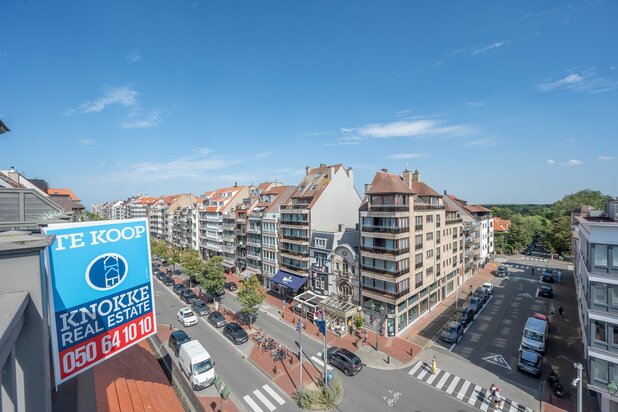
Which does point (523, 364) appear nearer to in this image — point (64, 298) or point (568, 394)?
point (568, 394)

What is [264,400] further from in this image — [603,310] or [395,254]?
[603,310]

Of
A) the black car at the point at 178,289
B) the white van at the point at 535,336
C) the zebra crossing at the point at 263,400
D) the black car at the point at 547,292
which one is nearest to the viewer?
the zebra crossing at the point at 263,400

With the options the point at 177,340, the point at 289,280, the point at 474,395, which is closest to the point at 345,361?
the point at 474,395

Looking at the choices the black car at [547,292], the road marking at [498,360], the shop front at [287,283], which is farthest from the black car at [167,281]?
the black car at [547,292]

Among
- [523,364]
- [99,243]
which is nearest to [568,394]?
[523,364]

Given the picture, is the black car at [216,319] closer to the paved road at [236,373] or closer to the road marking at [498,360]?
the paved road at [236,373]

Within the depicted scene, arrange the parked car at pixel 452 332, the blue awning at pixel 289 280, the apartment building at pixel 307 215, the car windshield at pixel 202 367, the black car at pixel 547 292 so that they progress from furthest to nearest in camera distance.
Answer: the black car at pixel 547 292, the apartment building at pixel 307 215, the blue awning at pixel 289 280, the parked car at pixel 452 332, the car windshield at pixel 202 367
